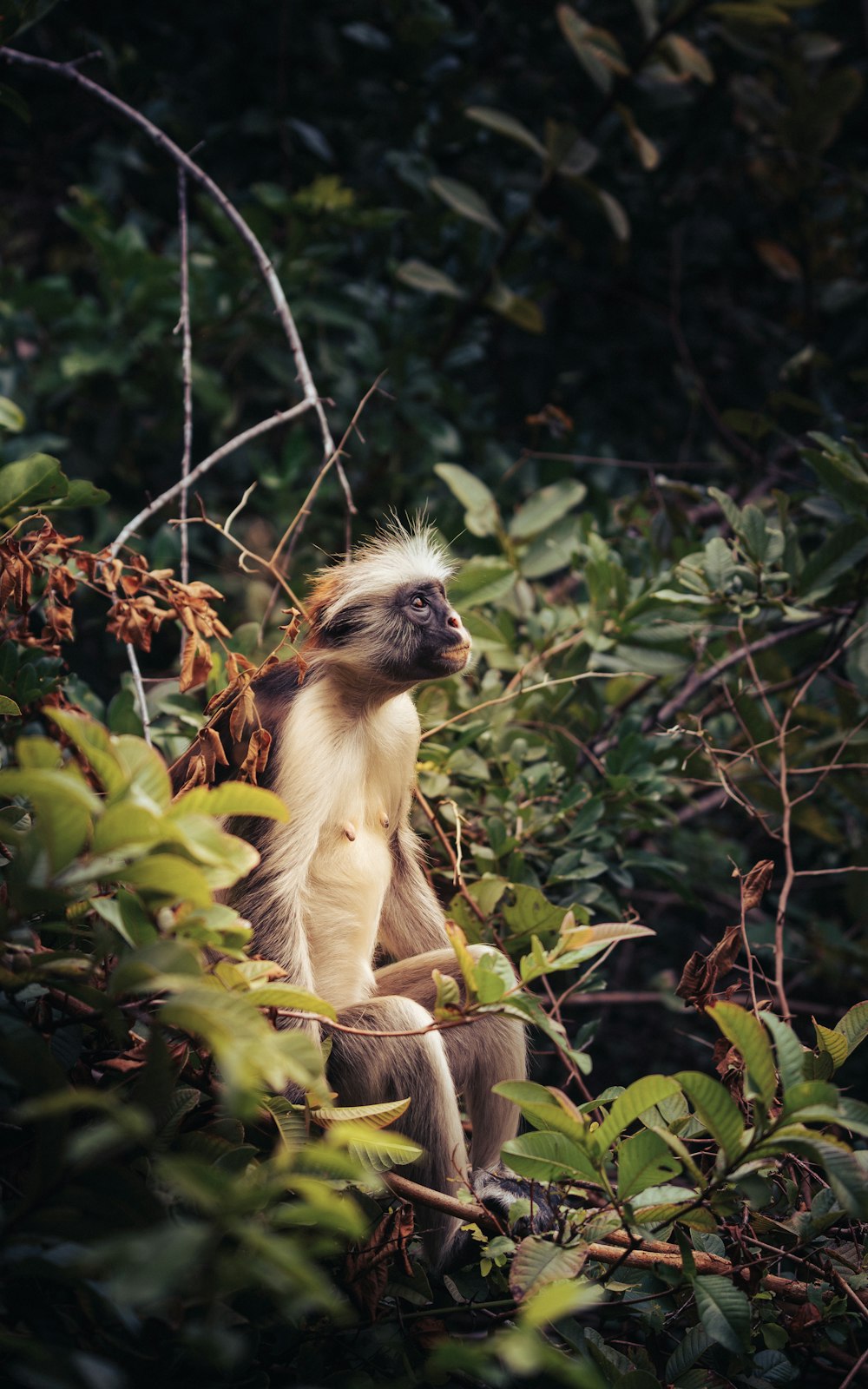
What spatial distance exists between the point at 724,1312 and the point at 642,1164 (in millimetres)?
289

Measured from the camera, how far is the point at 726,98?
4.65 metres

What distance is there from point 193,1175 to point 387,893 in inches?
68.1

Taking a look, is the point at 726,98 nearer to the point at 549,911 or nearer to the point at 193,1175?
the point at 549,911

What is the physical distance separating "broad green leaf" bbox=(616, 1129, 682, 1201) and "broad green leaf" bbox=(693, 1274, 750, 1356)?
0.72ft

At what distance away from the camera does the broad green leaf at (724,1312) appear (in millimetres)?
1540

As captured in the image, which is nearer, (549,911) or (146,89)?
(549,911)

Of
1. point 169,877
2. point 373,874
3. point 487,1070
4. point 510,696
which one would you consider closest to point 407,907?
point 373,874

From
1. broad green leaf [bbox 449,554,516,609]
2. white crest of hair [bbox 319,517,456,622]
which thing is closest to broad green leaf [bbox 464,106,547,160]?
white crest of hair [bbox 319,517,456,622]

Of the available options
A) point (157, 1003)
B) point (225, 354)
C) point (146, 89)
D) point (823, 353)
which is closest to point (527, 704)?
point (157, 1003)

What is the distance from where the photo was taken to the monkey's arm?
8.79ft

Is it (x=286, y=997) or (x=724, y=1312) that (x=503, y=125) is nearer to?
(x=286, y=997)

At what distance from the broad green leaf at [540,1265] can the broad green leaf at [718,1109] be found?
0.90ft

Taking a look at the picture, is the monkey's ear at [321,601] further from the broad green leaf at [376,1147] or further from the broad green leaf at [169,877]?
the broad green leaf at [169,877]

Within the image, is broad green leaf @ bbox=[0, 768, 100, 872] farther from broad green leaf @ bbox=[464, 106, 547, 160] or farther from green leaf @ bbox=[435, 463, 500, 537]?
broad green leaf @ bbox=[464, 106, 547, 160]
